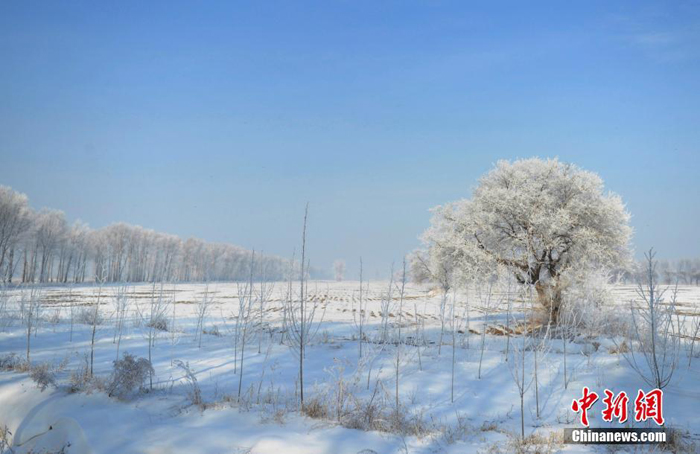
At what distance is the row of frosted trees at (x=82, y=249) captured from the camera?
48.6 metres

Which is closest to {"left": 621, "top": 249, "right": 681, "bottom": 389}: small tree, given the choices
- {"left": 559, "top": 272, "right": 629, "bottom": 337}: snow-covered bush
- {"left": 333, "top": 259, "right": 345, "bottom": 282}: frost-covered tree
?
{"left": 559, "top": 272, "right": 629, "bottom": 337}: snow-covered bush

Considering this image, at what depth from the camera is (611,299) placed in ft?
64.0

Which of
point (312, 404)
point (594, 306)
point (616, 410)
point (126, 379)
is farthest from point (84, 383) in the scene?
point (594, 306)

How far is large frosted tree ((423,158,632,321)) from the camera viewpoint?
1973 cm

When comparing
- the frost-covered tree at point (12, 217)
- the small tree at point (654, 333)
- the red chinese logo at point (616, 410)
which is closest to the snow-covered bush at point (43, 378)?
the red chinese logo at point (616, 410)

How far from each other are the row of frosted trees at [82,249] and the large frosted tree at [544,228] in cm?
1240

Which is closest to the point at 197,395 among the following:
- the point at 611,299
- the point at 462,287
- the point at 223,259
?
the point at 462,287

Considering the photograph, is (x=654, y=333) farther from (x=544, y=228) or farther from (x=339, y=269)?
(x=339, y=269)

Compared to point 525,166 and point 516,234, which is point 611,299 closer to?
point 516,234

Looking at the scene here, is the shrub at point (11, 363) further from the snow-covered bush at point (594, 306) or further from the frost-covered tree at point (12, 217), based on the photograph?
the frost-covered tree at point (12, 217)

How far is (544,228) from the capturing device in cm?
1959

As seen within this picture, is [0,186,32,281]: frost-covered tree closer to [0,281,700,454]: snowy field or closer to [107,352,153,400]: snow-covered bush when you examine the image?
[0,281,700,454]: snowy field

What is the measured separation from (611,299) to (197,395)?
18521 millimetres

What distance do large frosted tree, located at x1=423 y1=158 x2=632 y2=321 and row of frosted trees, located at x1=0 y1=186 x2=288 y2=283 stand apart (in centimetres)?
1240
